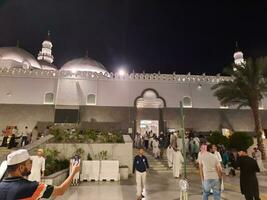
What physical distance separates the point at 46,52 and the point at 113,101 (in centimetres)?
1676

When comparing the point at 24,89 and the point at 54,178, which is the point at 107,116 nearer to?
the point at 24,89

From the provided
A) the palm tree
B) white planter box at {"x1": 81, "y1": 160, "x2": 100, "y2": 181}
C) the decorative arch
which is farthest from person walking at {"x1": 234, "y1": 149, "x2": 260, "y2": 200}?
the decorative arch

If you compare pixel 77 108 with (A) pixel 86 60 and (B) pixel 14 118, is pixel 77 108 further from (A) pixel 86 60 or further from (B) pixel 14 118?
(A) pixel 86 60

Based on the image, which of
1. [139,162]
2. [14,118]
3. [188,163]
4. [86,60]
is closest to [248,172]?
[139,162]

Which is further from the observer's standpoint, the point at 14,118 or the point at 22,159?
the point at 14,118

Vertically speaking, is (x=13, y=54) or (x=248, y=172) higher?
(x=13, y=54)

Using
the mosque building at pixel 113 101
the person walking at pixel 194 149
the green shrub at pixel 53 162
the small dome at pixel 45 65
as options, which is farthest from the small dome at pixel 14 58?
the person walking at pixel 194 149

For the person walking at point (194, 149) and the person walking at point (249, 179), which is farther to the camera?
the person walking at point (194, 149)

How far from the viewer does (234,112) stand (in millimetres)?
27891

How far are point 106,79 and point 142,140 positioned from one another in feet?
31.9

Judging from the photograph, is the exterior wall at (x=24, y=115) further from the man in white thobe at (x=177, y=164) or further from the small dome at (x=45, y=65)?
the man in white thobe at (x=177, y=164)

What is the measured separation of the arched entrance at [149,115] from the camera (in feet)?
85.9

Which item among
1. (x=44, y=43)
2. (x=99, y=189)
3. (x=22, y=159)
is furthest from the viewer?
(x=44, y=43)

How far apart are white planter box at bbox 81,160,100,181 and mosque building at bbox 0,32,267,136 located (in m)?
13.6
